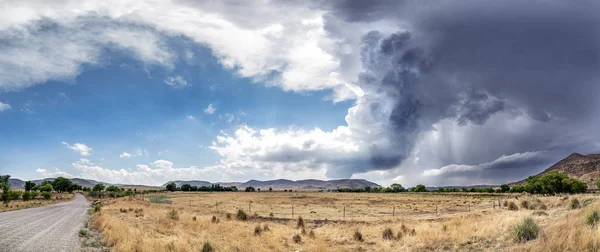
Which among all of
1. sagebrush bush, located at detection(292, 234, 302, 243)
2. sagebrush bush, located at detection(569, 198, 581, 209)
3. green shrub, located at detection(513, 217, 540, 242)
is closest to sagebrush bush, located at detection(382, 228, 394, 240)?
sagebrush bush, located at detection(292, 234, 302, 243)

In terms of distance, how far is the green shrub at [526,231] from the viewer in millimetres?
17716

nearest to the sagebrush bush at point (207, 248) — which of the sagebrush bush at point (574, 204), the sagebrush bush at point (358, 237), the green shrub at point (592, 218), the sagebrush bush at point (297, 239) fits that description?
the sagebrush bush at point (297, 239)

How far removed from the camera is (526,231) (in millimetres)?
18031

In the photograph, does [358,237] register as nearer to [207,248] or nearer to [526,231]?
[526,231]

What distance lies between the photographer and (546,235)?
16375mm

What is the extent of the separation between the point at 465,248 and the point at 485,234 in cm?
172

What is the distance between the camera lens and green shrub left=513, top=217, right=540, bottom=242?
1772 cm

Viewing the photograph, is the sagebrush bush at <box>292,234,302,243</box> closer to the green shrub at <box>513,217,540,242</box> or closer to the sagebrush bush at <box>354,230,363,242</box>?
the sagebrush bush at <box>354,230,363,242</box>

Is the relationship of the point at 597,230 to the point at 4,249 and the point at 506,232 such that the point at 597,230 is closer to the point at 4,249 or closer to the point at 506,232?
the point at 506,232

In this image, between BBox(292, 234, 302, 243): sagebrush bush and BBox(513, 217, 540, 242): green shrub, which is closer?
BBox(513, 217, 540, 242): green shrub

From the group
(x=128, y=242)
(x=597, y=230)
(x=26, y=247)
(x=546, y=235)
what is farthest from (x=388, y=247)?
(x=26, y=247)

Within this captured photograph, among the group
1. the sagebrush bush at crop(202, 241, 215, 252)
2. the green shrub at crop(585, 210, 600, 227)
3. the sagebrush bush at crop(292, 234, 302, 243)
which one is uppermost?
the green shrub at crop(585, 210, 600, 227)

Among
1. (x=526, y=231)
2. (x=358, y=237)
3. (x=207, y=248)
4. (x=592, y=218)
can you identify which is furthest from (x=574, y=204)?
(x=207, y=248)

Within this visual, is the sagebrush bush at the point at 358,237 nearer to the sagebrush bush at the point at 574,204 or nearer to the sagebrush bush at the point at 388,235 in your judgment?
the sagebrush bush at the point at 388,235
